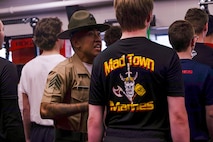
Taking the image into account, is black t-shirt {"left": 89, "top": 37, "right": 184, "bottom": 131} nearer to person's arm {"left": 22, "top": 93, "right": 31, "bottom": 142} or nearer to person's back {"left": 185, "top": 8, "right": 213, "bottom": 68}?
person's back {"left": 185, "top": 8, "right": 213, "bottom": 68}

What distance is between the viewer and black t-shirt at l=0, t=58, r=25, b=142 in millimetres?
2213

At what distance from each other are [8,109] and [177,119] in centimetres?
103

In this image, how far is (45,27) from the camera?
9.34 feet

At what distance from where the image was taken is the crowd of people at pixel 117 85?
1678mm

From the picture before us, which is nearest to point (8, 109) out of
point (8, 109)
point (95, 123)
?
point (8, 109)

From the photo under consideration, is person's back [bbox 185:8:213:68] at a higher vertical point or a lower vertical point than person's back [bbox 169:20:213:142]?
higher

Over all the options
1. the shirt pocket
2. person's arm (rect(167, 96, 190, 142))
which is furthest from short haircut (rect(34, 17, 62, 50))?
person's arm (rect(167, 96, 190, 142))

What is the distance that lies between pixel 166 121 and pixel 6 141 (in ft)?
3.34

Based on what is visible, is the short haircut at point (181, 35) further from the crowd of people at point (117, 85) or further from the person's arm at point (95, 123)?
the person's arm at point (95, 123)

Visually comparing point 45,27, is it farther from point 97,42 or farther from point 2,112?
point 2,112

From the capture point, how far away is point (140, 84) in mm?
1679

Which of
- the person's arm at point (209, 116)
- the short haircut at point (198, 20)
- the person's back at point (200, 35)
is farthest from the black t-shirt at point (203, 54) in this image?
the person's arm at point (209, 116)

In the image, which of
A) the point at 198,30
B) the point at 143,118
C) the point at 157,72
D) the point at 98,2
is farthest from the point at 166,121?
the point at 98,2

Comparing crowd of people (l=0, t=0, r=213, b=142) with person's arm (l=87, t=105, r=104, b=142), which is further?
person's arm (l=87, t=105, r=104, b=142)
